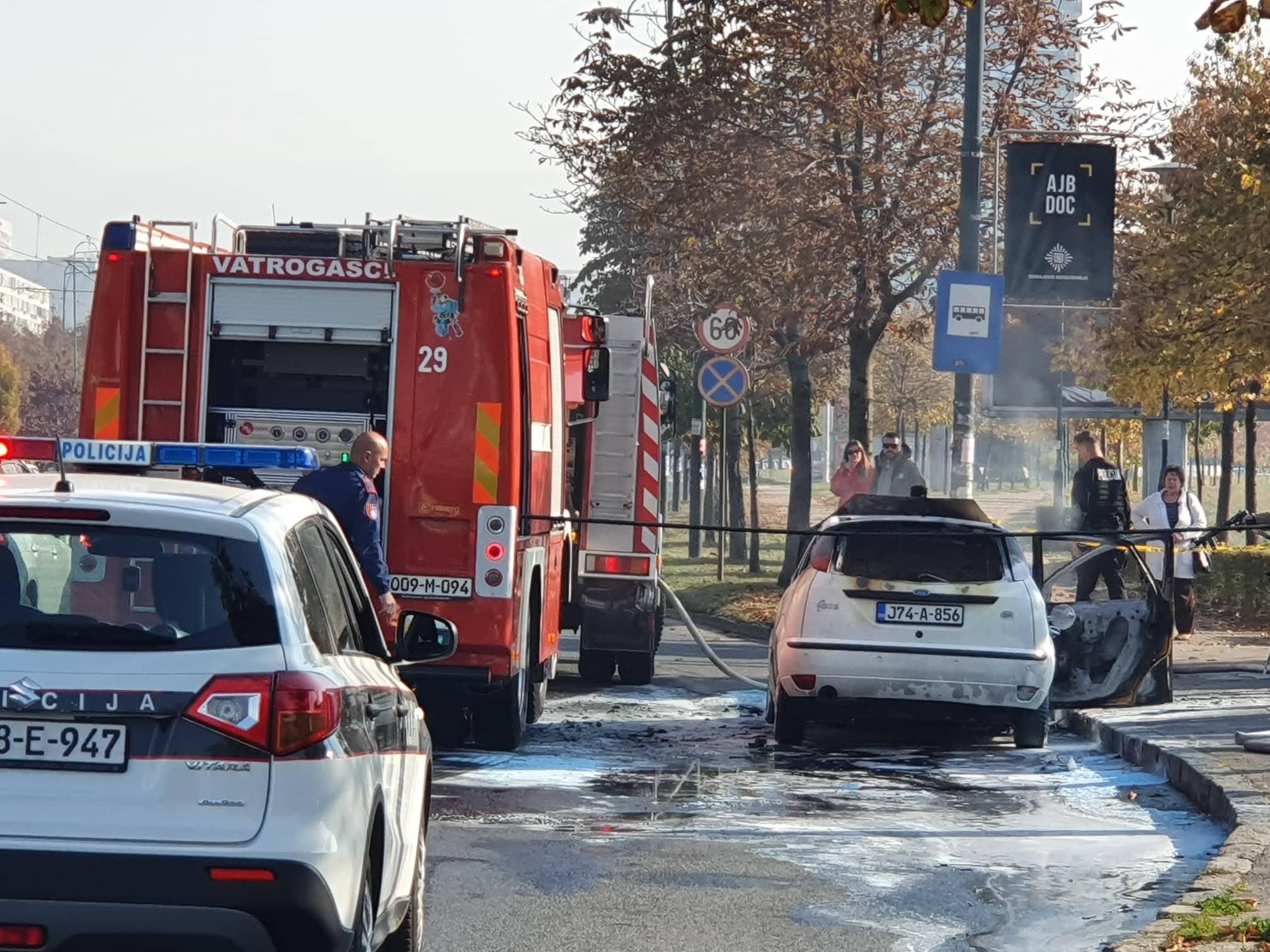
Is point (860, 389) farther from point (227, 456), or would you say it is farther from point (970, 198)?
point (227, 456)

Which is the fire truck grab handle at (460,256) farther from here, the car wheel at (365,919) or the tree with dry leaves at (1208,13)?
the car wheel at (365,919)

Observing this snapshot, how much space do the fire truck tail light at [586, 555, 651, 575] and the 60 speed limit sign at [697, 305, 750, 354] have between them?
296 inches

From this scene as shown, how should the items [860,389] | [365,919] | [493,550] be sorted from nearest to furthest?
[365,919], [493,550], [860,389]

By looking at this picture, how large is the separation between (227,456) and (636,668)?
10.0 meters

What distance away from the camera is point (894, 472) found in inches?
848

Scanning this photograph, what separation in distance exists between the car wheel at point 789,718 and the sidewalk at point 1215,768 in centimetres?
194

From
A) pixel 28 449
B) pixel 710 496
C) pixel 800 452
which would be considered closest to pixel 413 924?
pixel 28 449

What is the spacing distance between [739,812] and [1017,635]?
9.77 ft

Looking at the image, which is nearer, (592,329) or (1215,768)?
(1215,768)

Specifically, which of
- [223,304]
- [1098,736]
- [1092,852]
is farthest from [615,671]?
[1092,852]

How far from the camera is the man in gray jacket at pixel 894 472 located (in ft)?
70.1

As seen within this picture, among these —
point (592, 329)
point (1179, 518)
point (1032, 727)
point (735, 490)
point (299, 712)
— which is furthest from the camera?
point (735, 490)

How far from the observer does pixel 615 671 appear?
17.0 meters

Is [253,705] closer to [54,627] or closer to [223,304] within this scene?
[54,627]
